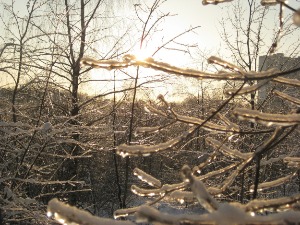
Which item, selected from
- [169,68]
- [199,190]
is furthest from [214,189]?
[199,190]

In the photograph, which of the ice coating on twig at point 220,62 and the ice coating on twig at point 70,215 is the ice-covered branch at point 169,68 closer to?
the ice coating on twig at point 220,62

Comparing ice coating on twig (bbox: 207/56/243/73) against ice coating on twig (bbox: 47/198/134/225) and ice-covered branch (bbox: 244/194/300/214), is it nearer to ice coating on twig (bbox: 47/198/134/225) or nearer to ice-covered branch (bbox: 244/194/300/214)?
ice-covered branch (bbox: 244/194/300/214)

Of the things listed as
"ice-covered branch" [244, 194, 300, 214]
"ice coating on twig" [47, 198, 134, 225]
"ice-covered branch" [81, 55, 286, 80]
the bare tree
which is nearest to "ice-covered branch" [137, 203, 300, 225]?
the bare tree

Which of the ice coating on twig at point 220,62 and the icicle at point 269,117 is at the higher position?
the ice coating on twig at point 220,62

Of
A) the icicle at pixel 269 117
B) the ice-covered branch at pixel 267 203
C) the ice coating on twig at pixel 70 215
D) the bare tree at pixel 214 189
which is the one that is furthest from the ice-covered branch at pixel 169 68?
the ice coating on twig at pixel 70 215

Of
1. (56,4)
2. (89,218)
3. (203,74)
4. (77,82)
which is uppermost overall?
(56,4)

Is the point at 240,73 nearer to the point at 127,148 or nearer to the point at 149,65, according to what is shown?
the point at 149,65

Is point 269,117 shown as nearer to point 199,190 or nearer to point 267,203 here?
point 267,203

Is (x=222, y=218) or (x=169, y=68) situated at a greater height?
(x=169, y=68)

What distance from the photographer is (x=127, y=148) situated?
1.24m

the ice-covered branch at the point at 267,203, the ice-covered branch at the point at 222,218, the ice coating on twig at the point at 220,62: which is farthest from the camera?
the ice coating on twig at the point at 220,62

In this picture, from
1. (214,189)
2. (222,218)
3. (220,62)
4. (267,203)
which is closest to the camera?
(222,218)

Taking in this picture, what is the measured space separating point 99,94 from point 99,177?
491 cm

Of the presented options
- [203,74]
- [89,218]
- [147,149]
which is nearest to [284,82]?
[203,74]
